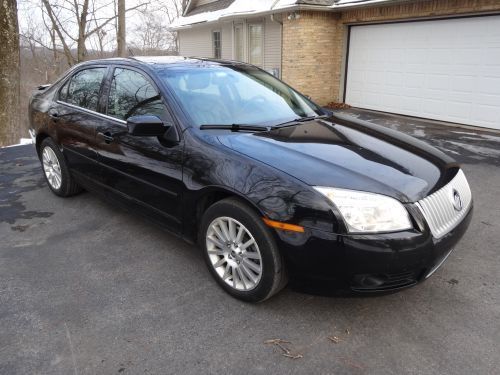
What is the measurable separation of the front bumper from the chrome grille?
7cm

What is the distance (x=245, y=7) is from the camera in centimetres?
1359

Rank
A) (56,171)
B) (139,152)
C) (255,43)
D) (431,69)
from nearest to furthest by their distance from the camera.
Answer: (139,152) → (56,171) → (431,69) → (255,43)

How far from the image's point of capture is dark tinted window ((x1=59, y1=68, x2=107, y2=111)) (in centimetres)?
404

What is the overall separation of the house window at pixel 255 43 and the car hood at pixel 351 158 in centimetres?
1234

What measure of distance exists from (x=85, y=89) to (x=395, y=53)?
26.9ft

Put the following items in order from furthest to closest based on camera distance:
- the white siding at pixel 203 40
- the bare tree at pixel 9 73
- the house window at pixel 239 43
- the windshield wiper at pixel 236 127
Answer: the white siding at pixel 203 40 < the house window at pixel 239 43 < the bare tree at pixel 9 73 < the windshield wiper at pixel 236 127

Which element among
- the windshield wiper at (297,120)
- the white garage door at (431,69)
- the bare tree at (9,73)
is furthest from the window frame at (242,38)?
the windshield wiper at (297,120)

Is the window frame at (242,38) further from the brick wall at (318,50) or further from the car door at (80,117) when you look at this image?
the car door at (80,117)

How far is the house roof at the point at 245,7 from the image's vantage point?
10703 mm

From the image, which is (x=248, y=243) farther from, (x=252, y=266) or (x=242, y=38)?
(x=242, y=38)

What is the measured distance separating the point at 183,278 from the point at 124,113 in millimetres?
1563

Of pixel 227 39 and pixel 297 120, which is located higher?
pixel 227 39

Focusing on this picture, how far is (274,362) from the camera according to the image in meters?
2.30

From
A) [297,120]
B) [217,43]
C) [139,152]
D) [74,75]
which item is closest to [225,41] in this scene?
[217,43]
